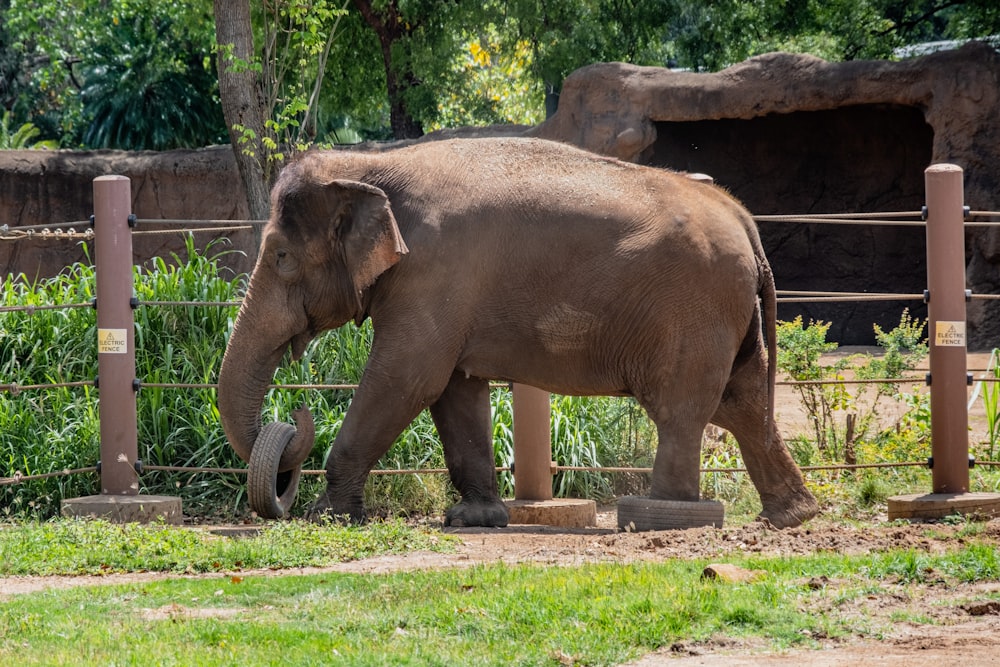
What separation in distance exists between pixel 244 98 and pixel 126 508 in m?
5.93

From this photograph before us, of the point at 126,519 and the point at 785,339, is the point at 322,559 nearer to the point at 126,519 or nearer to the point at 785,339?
the point at 126,519

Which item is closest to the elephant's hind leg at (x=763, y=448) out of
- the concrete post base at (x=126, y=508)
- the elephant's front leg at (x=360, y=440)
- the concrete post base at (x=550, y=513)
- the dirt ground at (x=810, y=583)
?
the dirt ground at (x=810, y=583)

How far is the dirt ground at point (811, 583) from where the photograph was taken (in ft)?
14.2

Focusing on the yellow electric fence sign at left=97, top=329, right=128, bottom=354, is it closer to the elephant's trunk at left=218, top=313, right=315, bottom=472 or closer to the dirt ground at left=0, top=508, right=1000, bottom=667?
the elephant's trunk at left=218, top=313, right=315, bottom=472

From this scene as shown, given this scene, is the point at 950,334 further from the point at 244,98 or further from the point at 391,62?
the point at 391,62

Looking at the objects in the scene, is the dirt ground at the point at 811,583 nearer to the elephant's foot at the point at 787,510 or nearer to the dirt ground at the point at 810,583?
the dirt ground at the point at 810,583

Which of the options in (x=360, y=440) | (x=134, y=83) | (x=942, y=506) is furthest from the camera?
(x=134, y=83)

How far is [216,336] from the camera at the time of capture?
31.2ft

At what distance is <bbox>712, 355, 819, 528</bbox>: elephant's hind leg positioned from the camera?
757cm

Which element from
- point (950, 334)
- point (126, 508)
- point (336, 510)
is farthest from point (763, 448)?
point (126, 508)

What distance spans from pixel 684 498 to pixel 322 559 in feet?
6.46

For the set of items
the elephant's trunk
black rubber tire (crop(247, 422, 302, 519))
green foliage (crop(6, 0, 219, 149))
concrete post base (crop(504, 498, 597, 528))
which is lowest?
concrete post base (crop(504, 498, 597, 528))

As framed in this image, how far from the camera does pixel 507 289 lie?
23.8 ft

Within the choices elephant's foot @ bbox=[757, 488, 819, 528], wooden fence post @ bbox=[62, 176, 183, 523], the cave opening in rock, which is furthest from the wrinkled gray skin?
the cave opening in rock
